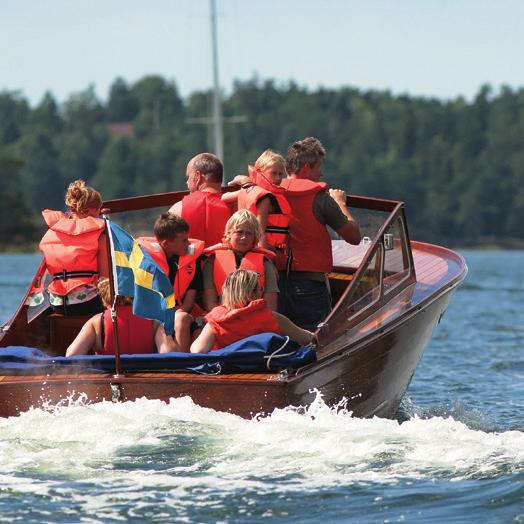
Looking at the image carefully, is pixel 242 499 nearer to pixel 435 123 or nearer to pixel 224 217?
pixel 224 217

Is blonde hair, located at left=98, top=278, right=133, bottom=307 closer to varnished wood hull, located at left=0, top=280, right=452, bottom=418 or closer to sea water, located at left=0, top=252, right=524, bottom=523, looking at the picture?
varnished wood hull, located at left=0, top=280, right=452, bottom=418

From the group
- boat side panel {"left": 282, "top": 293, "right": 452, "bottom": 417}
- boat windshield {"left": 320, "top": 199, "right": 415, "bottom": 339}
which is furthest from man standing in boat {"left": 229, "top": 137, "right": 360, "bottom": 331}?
boat side panel {"left": 282, "top": 293, "right": 452, "bottom": 417}

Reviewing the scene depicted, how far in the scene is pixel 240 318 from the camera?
7.05 m

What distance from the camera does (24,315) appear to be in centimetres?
817

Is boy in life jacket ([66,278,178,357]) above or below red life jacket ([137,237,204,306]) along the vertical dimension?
below

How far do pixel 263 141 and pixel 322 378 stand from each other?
105m

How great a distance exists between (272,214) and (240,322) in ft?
3.64

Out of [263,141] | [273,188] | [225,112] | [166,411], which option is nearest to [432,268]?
[273,188]

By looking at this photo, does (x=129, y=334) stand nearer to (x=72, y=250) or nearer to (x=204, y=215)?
(x=72, y=250)

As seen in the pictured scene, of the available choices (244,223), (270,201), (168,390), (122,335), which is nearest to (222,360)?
(168,390)

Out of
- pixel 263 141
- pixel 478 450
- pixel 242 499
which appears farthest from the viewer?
pixel 263 141

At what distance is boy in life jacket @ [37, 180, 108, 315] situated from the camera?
7605 millimetres

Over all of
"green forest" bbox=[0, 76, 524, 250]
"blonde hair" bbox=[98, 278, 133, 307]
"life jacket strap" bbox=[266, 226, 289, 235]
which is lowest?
"green forest" bbox=[0, 76, 524, 250]

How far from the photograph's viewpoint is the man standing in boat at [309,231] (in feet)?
26.5
